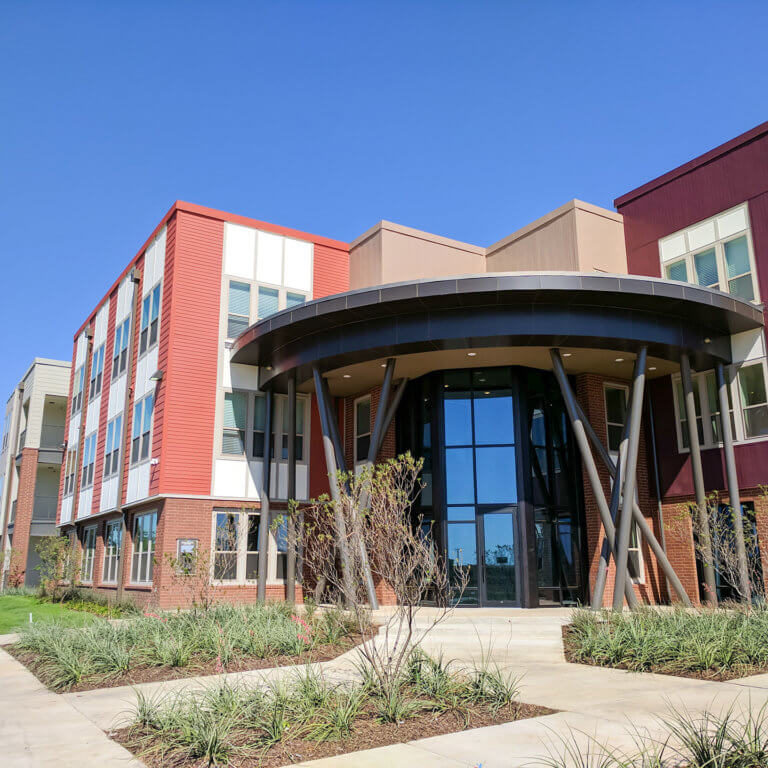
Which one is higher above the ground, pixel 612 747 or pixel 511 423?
pixel 511 423

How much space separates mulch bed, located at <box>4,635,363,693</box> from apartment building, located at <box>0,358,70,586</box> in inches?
1152

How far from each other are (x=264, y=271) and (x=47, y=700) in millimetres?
15016

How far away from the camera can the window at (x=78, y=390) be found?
31266 mm

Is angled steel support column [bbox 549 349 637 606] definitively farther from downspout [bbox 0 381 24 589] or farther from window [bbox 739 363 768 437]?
downspout [bbox 0 381 24 589]

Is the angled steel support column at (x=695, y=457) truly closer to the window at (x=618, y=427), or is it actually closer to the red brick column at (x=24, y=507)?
the window at (x=618, y=427)

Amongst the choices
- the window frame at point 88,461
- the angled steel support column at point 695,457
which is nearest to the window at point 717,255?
the angled steel support column at point 695,457

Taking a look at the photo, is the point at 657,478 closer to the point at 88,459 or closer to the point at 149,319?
the point at 149,319

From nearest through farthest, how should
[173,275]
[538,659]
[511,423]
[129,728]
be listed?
[129,728] → [538,659] → [511,423] → [173,275]

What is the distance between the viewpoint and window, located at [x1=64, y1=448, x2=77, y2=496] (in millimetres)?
30739

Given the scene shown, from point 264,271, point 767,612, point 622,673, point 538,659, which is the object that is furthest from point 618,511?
point 264,271

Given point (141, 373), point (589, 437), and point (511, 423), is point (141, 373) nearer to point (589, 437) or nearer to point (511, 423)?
point (511, 423)

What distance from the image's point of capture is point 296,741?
6215 mm

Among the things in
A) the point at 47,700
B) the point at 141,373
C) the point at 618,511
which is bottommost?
the point at 47,700

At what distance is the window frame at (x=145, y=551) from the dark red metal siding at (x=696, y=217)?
14.4m
